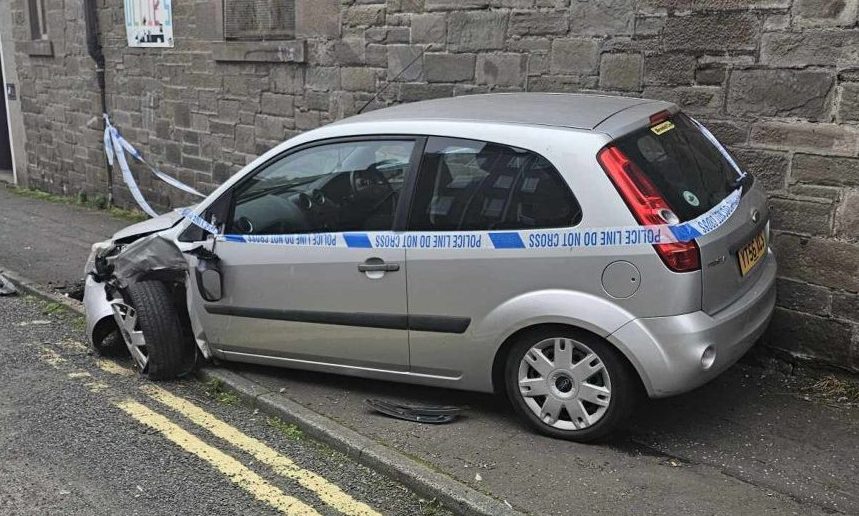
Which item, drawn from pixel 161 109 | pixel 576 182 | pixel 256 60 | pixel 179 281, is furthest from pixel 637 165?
pixel 161 109

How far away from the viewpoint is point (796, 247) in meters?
4.74

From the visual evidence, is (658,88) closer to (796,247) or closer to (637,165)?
(796,247)

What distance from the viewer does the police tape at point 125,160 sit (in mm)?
10086

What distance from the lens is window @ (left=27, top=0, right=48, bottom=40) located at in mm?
12562

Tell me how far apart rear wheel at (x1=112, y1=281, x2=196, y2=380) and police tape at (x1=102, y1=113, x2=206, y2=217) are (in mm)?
4739

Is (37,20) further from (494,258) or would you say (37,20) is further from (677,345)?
(677,345)

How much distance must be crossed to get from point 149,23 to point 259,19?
236cm

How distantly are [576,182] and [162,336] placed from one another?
273cm

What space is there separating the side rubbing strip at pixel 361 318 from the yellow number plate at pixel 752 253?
1.37 m

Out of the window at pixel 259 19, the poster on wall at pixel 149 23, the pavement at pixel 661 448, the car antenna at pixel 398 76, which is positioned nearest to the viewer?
the pavement at pixel 661 448

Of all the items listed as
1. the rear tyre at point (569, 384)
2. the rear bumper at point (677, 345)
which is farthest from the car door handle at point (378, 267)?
A: the rear bumper at point (677, 345)

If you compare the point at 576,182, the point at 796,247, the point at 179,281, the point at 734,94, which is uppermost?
the point at 734,94

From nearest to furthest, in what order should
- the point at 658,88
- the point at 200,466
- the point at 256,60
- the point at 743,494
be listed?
the point at 743,494, the point at 200,466, the point at 658,88, the point at 256,60

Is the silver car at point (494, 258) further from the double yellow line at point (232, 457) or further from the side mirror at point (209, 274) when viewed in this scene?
the double yellow line at point (232, 457)
